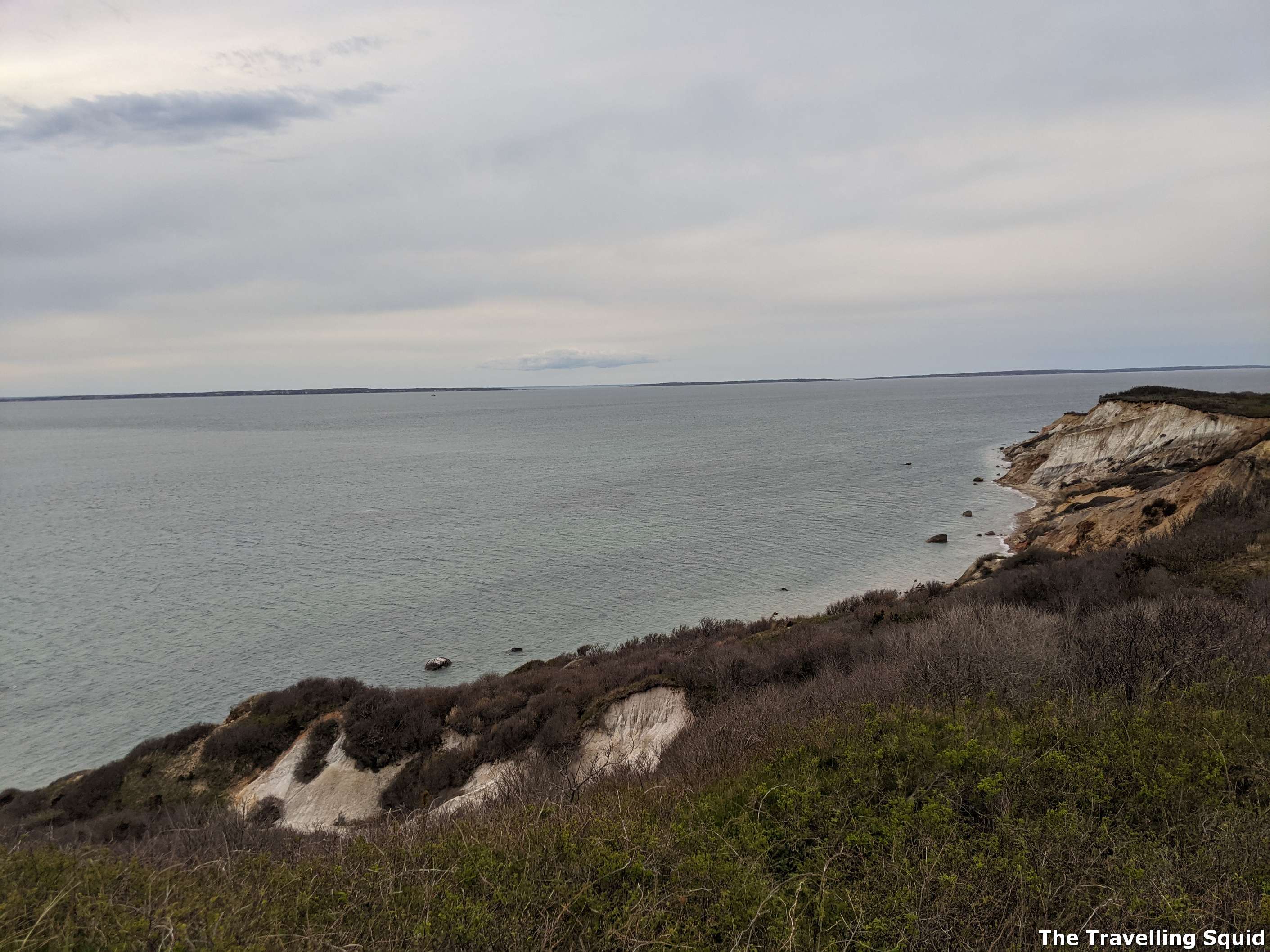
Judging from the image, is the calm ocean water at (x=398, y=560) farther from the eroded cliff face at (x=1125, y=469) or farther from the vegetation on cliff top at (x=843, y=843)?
the vegetation on cliff top at (x=843, y=843)

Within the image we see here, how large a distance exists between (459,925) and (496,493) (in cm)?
5373

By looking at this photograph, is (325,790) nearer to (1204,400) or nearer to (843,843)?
(843,843)

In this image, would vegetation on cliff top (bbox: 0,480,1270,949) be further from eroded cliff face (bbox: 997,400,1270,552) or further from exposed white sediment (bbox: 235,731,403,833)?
eroded cliff face (bbox: 997,400,1270,552)

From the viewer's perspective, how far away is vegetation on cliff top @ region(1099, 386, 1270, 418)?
40.2m

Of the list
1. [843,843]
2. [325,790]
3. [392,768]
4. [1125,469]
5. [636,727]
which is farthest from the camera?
[1125,469]

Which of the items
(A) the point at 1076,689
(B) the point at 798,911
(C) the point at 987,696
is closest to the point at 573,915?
(B) the point at 798,911

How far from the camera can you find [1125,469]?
43.7m

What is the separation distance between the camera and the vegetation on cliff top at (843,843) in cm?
434

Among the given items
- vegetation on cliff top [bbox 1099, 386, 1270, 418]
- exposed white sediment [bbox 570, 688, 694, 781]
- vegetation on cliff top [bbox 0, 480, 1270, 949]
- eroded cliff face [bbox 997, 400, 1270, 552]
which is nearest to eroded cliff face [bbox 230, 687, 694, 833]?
exposed white sediment [bbox 570, 688, 694, 781]

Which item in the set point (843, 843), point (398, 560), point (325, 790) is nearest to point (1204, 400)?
point (398, 560)

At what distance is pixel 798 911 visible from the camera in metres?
4.64

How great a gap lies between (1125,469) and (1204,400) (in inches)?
359

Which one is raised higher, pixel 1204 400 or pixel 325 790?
pixel 1204 400

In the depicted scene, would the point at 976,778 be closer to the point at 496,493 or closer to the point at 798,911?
the point at 798,911
